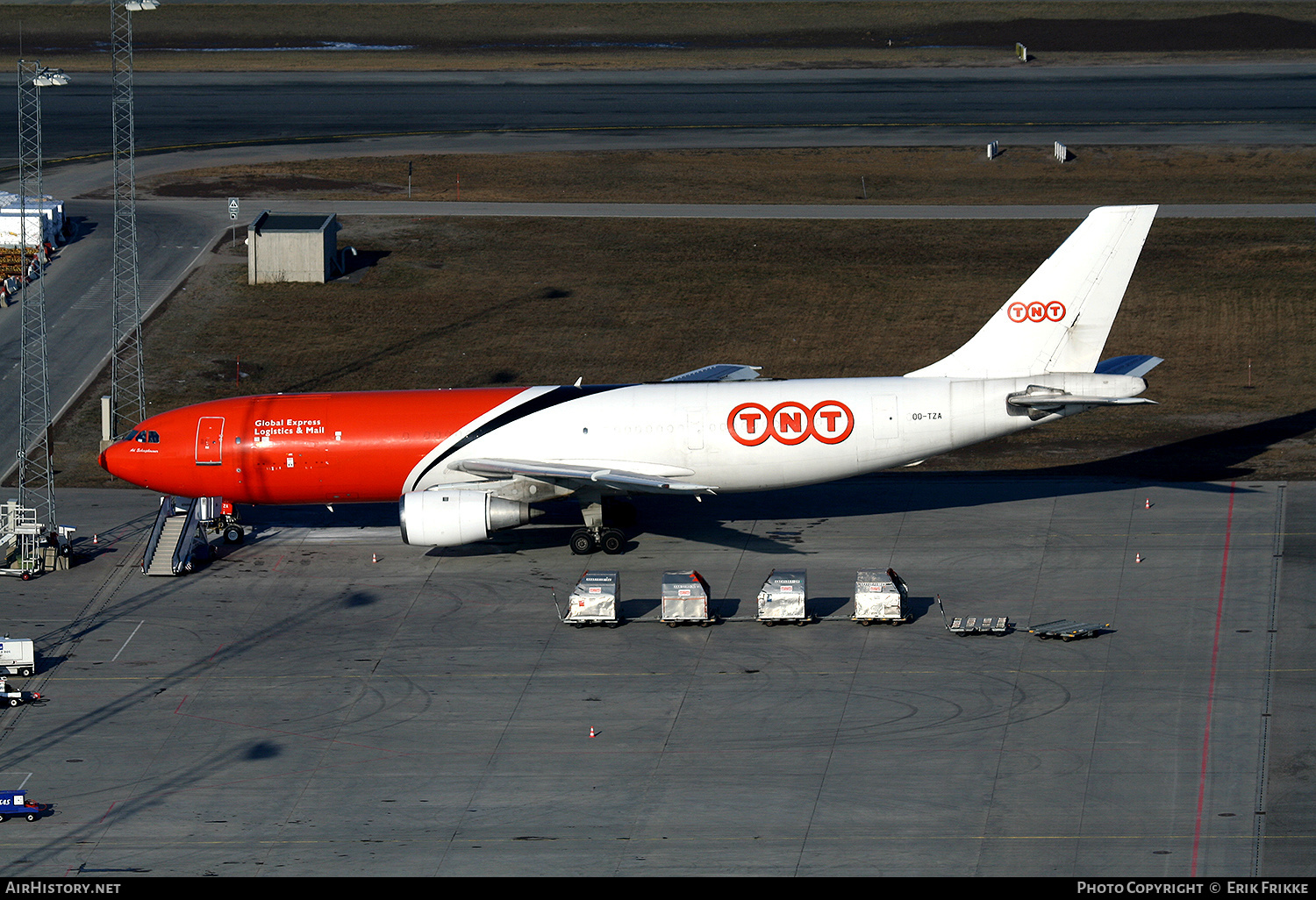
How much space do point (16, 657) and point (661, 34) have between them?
3987 inches

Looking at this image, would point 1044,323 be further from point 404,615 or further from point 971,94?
point 971,94

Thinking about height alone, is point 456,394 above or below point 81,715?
above

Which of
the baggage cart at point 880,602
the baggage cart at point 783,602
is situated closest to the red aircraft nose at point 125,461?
the baggage cart at point 783,602

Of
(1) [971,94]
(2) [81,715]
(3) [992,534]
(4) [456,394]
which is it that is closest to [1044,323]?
(3) [992,534]

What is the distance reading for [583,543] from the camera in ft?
150

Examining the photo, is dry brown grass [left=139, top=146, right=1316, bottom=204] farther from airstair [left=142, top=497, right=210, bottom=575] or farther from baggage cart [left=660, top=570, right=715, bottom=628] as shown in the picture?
baggage cart [left=660, top=570, right=715, bottom=628]

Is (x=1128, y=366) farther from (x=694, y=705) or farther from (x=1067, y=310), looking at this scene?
(x=694, y=705)

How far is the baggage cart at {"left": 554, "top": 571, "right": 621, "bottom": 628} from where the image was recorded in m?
39.8

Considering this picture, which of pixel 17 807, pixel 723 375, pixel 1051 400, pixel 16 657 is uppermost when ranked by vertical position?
pixel 1051 400

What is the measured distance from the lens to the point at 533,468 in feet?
144

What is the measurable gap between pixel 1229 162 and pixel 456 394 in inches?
2311

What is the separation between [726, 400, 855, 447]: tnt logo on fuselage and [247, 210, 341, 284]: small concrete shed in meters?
36.3

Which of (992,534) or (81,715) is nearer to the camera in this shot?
(81,715)

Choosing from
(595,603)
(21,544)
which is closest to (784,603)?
(595,603)
